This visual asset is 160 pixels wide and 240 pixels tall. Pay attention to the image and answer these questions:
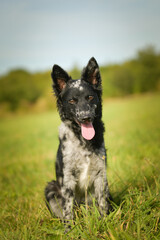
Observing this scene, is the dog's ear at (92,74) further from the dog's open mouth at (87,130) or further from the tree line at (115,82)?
the tree line at (115,82)

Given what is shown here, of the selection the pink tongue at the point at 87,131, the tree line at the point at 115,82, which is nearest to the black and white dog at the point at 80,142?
the pink tongue at the point at 87,131

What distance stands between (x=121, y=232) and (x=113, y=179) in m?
1.57

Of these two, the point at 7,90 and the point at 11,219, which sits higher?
the point at 7,90

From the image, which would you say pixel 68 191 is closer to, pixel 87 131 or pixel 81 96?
pixel 87 131

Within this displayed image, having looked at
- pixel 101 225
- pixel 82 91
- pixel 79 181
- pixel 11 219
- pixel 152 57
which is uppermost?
pixel 152 57

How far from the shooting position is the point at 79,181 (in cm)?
316

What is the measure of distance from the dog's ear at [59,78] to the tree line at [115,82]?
31.4 metres

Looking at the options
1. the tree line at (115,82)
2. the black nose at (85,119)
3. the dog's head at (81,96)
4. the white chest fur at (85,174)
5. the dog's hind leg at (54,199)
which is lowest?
the dog's hind leg at (54,199)

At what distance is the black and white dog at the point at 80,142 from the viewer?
3057 mm

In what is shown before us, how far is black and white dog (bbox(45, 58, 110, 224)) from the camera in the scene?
3.06 metres

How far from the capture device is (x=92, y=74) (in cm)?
325

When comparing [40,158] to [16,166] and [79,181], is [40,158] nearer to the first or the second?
[16,166]

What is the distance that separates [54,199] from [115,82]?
4061cm

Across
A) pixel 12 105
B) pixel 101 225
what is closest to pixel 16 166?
pixel 101 225
